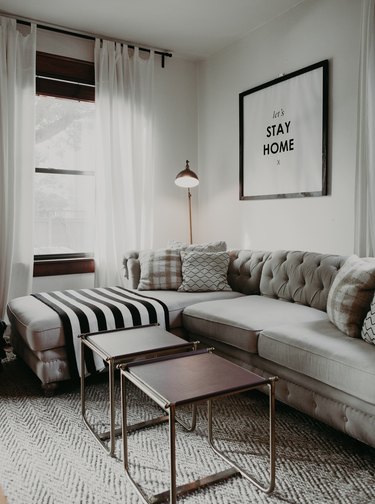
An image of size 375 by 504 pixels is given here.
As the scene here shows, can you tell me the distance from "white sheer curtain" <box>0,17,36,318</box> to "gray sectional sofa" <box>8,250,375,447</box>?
62 centimetres

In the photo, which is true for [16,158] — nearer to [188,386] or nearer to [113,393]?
[113,393]

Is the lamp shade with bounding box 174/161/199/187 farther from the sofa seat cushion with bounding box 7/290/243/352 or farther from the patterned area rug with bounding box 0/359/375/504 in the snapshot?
the patterned area rug with bounding box 0/359/375/504

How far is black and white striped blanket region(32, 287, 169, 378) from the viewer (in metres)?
2.76

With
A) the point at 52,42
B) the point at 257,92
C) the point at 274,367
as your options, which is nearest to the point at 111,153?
the point at 52,42

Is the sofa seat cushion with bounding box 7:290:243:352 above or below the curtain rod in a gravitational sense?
below

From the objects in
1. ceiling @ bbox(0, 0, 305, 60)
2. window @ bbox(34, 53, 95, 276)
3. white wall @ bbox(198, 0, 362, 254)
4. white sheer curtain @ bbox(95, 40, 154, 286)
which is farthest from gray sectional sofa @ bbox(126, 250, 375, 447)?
ceiling @ bbox(0, 0, 305, 60)

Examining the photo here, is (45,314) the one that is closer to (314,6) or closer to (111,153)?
(111,153)

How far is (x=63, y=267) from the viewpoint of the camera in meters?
4.22

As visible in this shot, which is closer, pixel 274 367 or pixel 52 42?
pixel 274 367

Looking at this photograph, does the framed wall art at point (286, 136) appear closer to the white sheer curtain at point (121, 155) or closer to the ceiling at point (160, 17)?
the ceiling at point (160, 17)

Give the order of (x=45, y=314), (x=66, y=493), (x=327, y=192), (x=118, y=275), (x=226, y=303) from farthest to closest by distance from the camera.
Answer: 1. (x=118, y=275)
2. (x=327, y=192)
3. (x=226, y=303)
4. (x=45, y=314)
5. (x=66, y=493)

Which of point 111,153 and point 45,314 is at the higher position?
point 111,153

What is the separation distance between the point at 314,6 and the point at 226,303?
2.30 meters

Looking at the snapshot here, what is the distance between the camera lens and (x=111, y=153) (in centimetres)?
426
